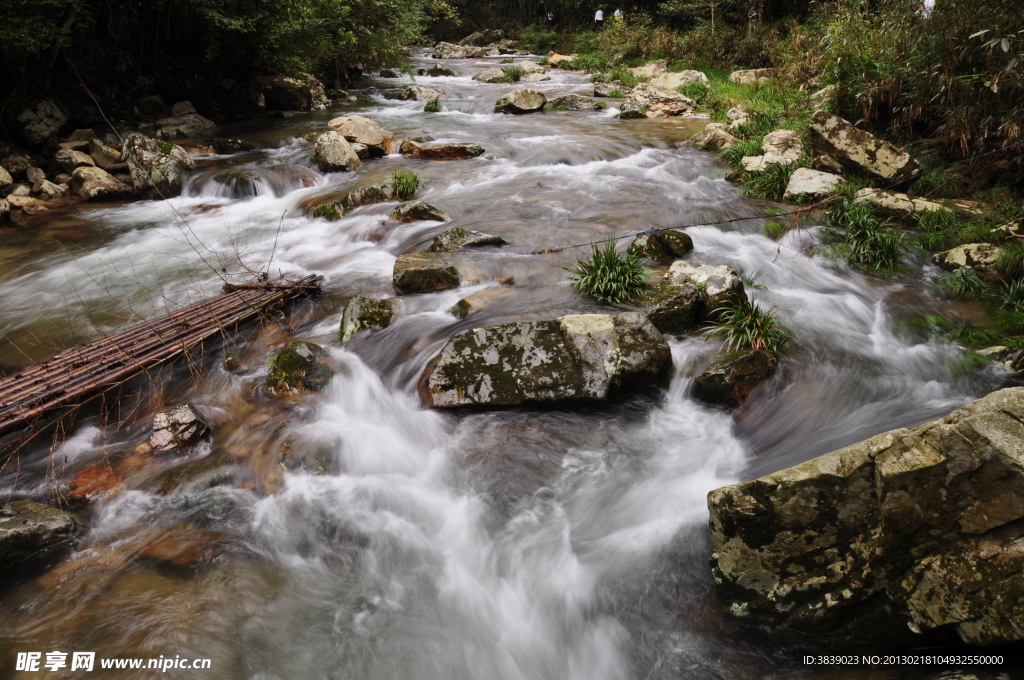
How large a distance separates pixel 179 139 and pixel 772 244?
14302mm

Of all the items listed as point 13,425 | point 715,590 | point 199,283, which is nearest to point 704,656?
point 715,590

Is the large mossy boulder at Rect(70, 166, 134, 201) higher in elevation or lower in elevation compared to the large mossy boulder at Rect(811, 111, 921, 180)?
lower

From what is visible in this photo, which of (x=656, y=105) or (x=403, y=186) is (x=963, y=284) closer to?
(x=403, y=186)

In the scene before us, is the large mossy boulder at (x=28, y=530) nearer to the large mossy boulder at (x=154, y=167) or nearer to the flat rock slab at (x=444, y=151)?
the large mossy boulder at (x=154, y=167)

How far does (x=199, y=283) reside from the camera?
7.46m

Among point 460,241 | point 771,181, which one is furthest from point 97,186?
point 771,181

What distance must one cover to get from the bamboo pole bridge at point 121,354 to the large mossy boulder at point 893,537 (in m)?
5.27

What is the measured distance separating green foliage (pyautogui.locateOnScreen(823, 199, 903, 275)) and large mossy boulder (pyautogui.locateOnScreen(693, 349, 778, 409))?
3.32 m

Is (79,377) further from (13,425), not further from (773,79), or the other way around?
(773,79)

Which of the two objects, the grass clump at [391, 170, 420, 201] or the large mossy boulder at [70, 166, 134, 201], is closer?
the grass clump at [391, 170, 420, 201]

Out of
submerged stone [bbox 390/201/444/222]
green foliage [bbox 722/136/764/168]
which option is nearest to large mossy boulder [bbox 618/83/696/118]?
green foliage [bbox 722/136/764/168]

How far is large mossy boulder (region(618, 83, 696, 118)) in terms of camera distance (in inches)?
639

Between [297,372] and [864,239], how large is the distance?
735cm

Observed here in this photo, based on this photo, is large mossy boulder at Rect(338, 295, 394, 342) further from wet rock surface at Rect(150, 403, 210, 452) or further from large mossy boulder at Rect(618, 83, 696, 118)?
large mossy boulder at Rect(618, 83, 696, 118)
